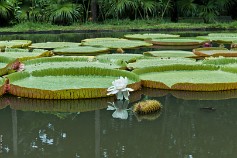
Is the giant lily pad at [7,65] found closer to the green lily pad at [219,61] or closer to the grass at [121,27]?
the green lily pad at [219,61]

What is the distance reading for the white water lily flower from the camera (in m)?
3.96

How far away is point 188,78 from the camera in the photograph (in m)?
4.87

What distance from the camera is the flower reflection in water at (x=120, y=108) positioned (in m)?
3.67

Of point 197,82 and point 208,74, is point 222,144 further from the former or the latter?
point 208,74

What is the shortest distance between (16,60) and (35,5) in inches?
395

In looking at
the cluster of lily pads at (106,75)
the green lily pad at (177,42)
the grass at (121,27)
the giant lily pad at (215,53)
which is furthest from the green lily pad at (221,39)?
the grass at (121,27)

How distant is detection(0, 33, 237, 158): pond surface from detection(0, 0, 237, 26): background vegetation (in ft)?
34.1

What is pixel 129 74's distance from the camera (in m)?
4.72

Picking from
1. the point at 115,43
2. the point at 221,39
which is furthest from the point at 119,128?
the point at 221,39

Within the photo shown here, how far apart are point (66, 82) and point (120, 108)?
84cm

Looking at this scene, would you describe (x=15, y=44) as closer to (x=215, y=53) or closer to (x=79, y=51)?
(x=79, y=51)

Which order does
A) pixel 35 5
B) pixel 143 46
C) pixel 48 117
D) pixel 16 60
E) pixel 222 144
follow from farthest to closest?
pixel 35 5, pixel 143 46, pixel 16 60, pixel 48 117, pixel 222 144

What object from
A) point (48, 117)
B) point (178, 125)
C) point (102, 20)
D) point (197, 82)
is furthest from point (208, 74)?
point (102, 20)

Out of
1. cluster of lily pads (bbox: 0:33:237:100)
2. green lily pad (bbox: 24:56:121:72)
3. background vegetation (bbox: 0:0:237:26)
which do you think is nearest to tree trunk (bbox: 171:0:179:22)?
background vegetation (bbox: 0:0:237:26)
